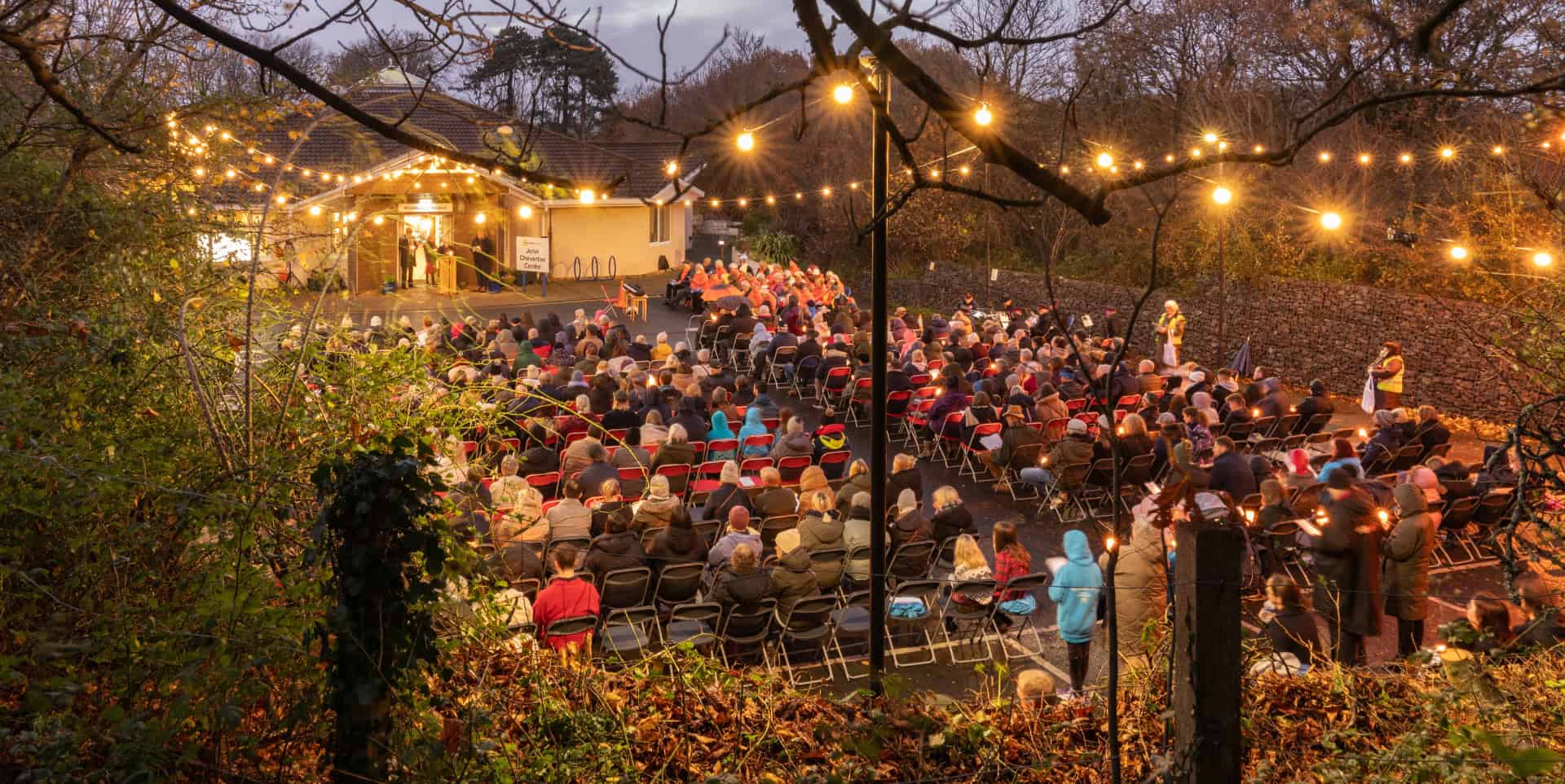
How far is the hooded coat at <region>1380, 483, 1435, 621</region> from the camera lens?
309 inches

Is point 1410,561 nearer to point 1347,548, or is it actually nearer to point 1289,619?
point 1347,548

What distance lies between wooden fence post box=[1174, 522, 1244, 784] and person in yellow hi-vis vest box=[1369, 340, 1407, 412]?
13.1 m

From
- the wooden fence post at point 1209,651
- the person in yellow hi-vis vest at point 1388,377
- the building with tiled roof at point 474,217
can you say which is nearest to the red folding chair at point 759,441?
the building with tiled roof at point 474,217

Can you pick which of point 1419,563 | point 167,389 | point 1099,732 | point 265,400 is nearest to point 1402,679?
point 1099,732

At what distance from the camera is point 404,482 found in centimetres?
342

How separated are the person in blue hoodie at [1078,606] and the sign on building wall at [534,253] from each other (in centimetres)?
2276

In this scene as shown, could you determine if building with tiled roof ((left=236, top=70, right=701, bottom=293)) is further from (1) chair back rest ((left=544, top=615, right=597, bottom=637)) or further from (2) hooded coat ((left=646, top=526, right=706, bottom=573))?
(2) hooded coat ((left=646, top=526, right=706, bottom=573))

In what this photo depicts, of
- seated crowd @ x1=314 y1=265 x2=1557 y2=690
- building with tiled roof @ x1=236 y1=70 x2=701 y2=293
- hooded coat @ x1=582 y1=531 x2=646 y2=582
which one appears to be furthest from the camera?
hooded coat @ x1=582 y1=531 x2=646 y2=582

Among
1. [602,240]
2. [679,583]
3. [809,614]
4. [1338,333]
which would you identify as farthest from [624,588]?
[602,240]

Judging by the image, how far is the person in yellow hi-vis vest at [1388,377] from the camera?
1505cm

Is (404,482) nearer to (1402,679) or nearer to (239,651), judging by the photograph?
(239,651)

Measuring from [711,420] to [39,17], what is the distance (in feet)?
29.1

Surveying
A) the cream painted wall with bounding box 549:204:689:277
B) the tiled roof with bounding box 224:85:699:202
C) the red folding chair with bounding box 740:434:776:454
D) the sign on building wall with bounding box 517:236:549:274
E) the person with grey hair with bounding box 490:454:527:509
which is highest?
the cream painted wall with bounding box 549:204:689:277

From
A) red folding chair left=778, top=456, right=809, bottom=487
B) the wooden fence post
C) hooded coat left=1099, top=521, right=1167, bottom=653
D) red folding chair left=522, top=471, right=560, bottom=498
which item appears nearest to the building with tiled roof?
red folding chair left=522, top=471, right=560, bottom=498
